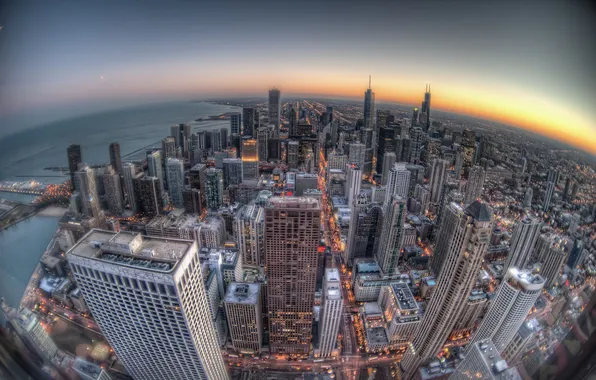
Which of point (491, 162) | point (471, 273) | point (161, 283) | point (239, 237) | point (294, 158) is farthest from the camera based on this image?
point (294, 158)

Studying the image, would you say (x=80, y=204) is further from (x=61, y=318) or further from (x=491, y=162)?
(x=491, y=162)

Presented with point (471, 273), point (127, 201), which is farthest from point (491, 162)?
point (127, 201)

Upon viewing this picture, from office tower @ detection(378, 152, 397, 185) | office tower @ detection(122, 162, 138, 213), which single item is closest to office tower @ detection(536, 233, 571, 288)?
office tower @ detection(378, 152, 397, 185)

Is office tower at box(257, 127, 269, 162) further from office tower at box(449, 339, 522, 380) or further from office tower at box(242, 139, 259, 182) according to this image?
office tower at box(449, 339, 522, 380)

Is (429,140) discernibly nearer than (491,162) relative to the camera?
No

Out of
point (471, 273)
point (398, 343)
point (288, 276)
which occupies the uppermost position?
point (471, 273)

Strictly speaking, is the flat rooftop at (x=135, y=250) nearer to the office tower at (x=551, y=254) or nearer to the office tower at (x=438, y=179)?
the office tower at (x=551, y=254)

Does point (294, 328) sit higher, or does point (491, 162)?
point (491, 162)
